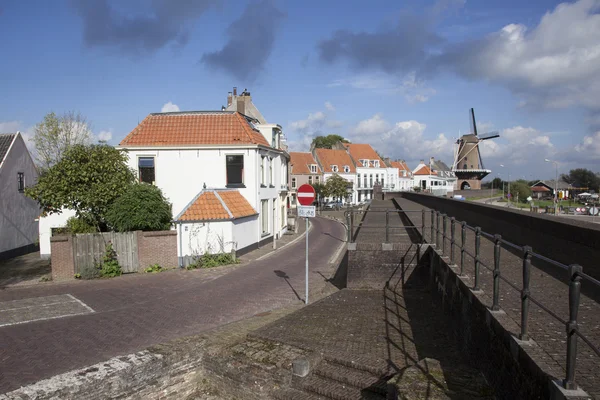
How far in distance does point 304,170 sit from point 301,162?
1584 millimetres

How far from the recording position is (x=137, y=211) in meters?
15.4

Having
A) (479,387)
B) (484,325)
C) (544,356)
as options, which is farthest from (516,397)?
(484,325)

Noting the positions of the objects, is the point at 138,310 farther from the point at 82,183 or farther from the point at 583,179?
the point at 583,179

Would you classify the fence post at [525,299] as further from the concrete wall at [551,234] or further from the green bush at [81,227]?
the green bush at [81,227]

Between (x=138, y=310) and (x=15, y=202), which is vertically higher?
(x=15, y=202)

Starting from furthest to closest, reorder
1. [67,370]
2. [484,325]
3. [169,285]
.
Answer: [169,285], [67,370], [484,325]

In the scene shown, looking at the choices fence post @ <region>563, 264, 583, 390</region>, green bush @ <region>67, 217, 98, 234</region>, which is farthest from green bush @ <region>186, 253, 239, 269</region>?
fence post @ <region>563, 264, 583, 390</region>

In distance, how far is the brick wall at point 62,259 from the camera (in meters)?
14.5

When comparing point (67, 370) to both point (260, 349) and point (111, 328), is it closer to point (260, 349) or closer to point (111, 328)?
point (111, 328)

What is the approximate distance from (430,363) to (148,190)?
1374 centimetres

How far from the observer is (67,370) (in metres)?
6.48

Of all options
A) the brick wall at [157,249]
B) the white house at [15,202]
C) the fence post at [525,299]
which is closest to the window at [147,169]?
the white house at [15,202]

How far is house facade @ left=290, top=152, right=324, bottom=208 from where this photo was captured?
60156 mm

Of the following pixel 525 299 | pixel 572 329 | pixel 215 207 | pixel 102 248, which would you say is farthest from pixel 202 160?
pixel 572 329
